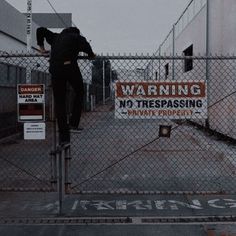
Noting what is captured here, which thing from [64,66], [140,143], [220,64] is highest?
[220,64]

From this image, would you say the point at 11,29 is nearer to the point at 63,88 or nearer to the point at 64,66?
the point at 63,88

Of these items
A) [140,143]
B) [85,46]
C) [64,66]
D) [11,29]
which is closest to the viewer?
[64,66]

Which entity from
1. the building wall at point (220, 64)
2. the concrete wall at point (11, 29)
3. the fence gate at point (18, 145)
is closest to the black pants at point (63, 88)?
the fence gate at point (18, 145)

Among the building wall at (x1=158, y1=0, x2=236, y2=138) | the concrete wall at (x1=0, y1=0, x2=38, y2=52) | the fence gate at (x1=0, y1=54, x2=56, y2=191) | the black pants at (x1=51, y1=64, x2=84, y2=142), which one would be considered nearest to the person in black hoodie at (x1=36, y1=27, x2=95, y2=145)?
the black pants at (x1=51, y1=64, x2=84, y2=142)

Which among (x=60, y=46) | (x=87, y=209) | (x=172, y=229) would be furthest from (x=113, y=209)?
(x=60, y=46)

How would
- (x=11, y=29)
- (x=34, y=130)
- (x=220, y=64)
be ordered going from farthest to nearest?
(x=11, y=29), (x=220, y=64), (x=34, y=130)

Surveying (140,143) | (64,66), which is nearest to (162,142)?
(140,143)

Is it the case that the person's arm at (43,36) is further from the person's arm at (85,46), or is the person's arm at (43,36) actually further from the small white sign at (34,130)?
the small white sign at (34,130)

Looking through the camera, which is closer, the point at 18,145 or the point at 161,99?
the point at 161,99

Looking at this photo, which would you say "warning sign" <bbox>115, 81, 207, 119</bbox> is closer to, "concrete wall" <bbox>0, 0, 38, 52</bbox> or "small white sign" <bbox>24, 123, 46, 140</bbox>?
"small white sign" <bbox>24, 123, 46, 140</bbox>

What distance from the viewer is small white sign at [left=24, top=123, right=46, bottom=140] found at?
7434mm

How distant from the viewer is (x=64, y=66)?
7.14 meters

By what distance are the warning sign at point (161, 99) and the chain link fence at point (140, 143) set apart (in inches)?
0.6

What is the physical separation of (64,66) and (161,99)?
1522 mm
